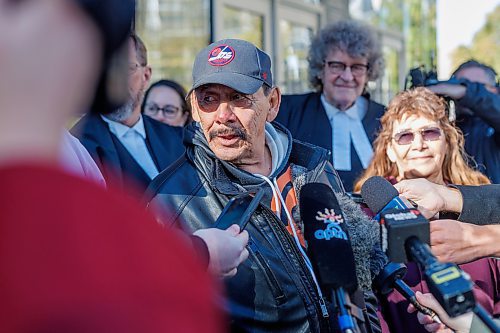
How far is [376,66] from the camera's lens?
15.3 ft

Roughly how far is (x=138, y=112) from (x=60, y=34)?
339 centimetres

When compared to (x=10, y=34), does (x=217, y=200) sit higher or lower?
lower

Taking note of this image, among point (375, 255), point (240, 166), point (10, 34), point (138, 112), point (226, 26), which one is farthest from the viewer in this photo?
point (226, 26)

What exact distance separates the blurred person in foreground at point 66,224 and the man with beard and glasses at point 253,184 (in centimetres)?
135

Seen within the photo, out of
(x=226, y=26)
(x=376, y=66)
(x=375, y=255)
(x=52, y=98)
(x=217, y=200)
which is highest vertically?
→ (x=226, y=26)

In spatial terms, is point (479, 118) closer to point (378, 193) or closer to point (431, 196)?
point (431, 196)

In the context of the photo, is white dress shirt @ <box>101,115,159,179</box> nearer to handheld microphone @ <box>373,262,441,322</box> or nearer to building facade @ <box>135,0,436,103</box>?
building facade @ <box>135,0,436,103</box>

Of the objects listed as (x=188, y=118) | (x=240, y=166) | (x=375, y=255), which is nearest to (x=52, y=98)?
(x=375, y=255)

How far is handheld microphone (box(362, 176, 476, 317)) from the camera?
1289 mm

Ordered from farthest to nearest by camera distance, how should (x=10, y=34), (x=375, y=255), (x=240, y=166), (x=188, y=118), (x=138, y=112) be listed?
(x=188, y=118) → (x=138, y=112) → (x=240, y=166) → (x=375, y=255) → (x=10, y=34)

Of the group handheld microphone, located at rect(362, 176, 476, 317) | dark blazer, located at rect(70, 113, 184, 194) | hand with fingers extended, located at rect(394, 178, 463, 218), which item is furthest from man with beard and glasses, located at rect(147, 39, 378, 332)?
dark blazer, located at rect(70, 113, 184, 194)

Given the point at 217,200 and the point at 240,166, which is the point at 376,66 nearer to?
the point at 240,166

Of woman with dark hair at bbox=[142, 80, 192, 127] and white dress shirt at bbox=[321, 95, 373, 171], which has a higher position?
woman with dark hair at bbox=[142, 80, 192, 127]

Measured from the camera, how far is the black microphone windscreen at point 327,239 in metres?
1.59
